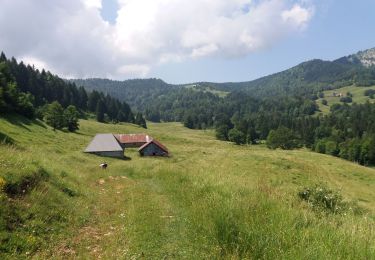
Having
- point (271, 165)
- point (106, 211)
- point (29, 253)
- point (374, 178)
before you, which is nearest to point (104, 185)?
point (106, 211)

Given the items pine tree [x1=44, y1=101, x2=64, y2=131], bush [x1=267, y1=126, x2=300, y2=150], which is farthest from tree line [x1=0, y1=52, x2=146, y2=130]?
bush [x1=267, y1=126, x2=300, y2=150]

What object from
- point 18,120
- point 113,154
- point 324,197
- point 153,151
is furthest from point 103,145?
point 324,197

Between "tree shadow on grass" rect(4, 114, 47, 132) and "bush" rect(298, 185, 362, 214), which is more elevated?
"bush" rect(298, 185, 362, 214)

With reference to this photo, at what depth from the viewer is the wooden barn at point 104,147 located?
6556cm

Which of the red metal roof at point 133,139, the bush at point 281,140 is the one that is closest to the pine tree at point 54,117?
the red metal roof at point 133,139

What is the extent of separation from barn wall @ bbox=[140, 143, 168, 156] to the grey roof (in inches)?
376

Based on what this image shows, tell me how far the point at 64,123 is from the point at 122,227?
91084 mm

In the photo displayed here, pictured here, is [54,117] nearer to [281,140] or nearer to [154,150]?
[154,150]

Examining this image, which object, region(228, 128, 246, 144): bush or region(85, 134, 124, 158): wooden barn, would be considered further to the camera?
region(228, 128, 246, 144): bush

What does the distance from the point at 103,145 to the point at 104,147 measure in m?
0.66

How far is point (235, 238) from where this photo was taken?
8750mm

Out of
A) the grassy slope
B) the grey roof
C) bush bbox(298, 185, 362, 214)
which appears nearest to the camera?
the grassy slope

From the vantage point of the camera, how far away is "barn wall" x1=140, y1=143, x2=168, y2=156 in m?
77.8

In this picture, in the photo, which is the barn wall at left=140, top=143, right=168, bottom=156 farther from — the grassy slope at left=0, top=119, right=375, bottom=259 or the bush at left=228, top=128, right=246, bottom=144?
the bush at left=228, top=128, right=246, bottom=144
